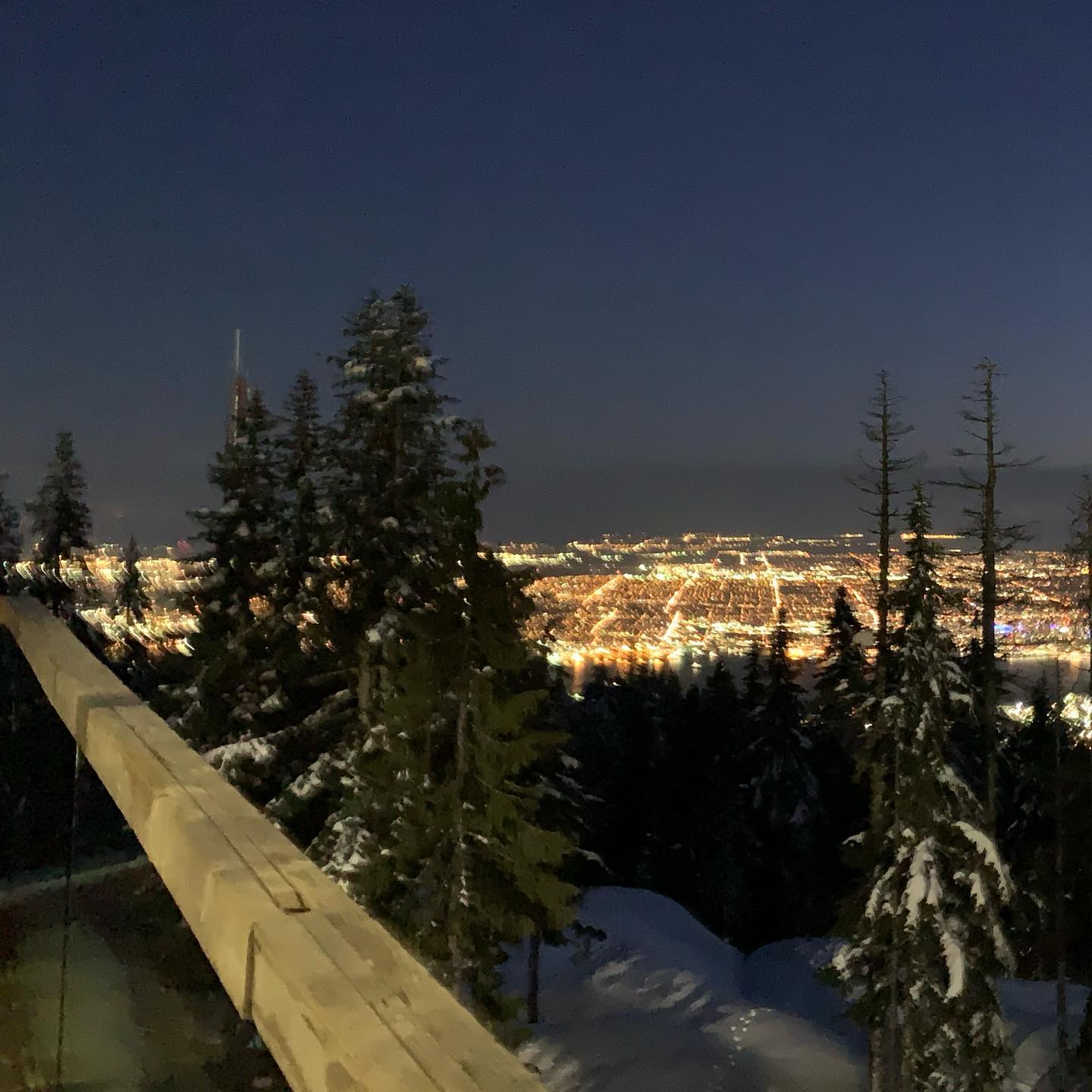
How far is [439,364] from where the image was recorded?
707 inches

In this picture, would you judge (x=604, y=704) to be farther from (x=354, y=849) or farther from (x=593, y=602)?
(x=354, y=849)

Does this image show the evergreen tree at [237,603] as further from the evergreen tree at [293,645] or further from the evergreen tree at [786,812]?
the evergreen tree at [786,812]

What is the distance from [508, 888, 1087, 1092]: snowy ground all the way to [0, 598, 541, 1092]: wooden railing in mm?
18811

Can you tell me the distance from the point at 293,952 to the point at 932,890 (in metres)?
16.3

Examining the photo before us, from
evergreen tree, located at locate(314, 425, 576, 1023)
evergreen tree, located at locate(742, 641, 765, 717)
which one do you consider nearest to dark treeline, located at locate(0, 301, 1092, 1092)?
evergreen tree, located at locate(314, 425, 576, 1023)

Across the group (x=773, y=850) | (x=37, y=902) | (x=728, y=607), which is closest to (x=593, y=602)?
(x=728, y=607)

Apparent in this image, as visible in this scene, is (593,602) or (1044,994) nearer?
(1044,994)

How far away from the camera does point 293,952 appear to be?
2.10 meters

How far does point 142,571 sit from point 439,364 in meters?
18.2

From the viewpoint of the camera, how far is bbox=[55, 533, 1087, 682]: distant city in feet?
66.0

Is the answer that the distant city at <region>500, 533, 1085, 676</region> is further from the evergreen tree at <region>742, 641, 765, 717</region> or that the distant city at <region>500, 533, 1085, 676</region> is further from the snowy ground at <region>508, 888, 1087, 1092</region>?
the snowy ground at <region>508, 888, 1087, 1092</region>

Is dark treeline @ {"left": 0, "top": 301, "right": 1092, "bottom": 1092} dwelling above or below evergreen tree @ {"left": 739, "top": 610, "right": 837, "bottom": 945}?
above

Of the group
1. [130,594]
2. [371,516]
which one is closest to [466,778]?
[371,516]

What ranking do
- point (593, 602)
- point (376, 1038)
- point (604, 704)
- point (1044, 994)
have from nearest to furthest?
point (376, 1038), point (1044, 994), point (604, 704), point (593, 602)
